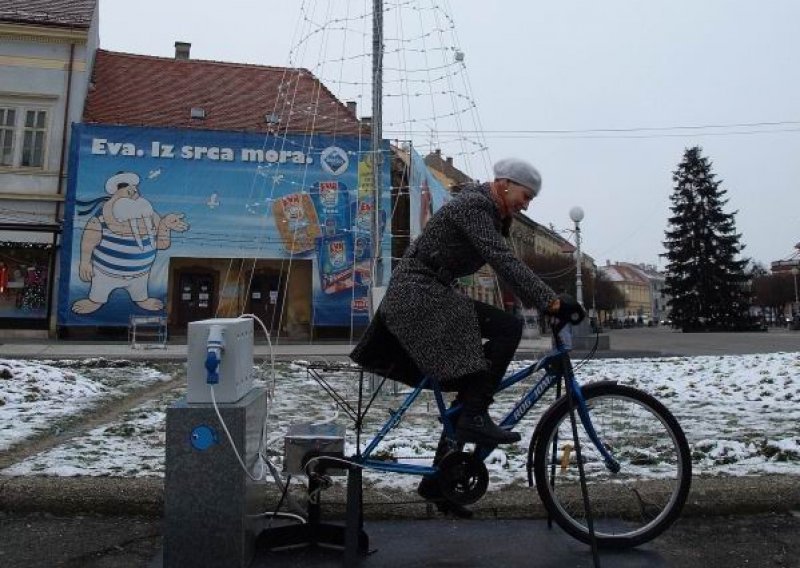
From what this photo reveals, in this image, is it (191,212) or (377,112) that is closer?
(377,112)

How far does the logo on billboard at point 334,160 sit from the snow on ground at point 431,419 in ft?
50.6

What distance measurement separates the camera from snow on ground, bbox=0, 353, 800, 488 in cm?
400

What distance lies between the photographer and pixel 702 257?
163 ft

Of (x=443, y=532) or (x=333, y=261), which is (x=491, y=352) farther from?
(x=333, y=261)

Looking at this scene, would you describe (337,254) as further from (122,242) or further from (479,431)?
(479,431)

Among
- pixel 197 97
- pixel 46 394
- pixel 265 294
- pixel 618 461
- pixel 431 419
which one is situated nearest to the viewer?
pixel 618 461

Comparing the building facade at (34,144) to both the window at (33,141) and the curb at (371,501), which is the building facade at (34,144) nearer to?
the window at (33,141)

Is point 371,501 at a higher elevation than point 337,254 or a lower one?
lower

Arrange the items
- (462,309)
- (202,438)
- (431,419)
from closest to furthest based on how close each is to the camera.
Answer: (202,438) → (462,309) → (431,419)

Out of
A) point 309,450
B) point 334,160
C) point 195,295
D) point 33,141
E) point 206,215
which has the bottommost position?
point 309,450

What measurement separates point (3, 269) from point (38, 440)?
71.4ft

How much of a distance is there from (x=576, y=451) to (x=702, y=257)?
51.9 meters

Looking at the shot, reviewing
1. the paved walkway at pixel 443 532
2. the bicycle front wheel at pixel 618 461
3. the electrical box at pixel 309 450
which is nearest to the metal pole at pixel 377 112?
the paved walkway at pixel 443 532

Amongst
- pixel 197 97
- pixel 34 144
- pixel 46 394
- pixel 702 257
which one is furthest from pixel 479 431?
pixel 702 257
